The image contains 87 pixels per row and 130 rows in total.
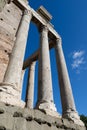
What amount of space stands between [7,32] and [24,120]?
41.1 ft

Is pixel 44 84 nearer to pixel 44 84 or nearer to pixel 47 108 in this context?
pixel 44 84

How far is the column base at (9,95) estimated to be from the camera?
20.9 ft

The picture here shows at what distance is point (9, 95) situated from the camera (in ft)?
22.1

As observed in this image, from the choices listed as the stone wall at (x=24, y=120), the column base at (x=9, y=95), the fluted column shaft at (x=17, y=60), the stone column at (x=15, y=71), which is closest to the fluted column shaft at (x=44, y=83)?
the stone wall at (x=24, y=120)

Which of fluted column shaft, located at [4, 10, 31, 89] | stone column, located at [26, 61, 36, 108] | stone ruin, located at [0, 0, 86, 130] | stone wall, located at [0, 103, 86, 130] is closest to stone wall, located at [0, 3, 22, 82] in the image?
stone ruin, located at [0, 0, 86, 130]

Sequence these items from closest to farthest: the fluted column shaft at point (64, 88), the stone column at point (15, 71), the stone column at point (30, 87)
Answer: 1. the stone column at point (15, 71)
2. the fluted column shaft at point (64, 88)
3. the stone column at point (30, 87)

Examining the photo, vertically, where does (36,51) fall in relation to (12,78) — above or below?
above

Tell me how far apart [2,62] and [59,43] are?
21.5 feet

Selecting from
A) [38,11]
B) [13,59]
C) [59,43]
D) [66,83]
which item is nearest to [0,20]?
[38,11]

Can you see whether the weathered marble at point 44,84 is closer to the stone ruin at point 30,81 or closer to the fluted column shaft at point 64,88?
the stone ruin at point 30,81

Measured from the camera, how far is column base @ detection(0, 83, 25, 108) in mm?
6380

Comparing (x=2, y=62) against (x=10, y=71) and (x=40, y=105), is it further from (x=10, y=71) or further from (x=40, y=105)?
(x=40, y=105)

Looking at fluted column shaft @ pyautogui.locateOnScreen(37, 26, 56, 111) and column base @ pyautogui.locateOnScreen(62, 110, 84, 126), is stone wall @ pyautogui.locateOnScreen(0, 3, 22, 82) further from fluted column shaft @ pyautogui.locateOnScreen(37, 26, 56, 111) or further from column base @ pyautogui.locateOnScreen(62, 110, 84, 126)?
column base @ pyautogui.locateOnScreen(62, 110, 84, 126)

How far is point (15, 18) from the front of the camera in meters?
18.6
